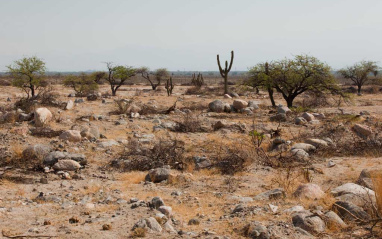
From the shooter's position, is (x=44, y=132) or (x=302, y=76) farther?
(x=302, y=76)

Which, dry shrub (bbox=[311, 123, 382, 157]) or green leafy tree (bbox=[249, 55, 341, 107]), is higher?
green leafy tree (bbox=[249, 55, 341, 107])

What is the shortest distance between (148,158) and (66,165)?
181 centimetres

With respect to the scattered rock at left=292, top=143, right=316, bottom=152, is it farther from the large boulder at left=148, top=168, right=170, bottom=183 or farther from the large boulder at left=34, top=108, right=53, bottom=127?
the large boulder at left=34, top=108, right=53, bottom=127

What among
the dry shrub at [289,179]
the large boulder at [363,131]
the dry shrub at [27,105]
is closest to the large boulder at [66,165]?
the dry shrub at [289,179]

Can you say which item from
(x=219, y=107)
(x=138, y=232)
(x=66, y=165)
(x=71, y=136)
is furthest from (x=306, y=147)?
(x=219, y=107)

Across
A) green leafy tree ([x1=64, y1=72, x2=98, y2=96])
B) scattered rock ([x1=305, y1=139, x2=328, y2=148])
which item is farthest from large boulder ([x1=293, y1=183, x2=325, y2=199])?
green leafy tree ([x1=64, y1=72, x2=98, y2=96])

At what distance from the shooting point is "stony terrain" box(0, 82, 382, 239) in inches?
168

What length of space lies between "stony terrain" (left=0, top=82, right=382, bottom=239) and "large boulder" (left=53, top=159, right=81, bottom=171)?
2cm

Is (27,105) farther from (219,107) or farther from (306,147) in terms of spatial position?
(306,147)

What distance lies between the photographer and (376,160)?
7.77 metres

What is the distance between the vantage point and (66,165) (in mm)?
7312

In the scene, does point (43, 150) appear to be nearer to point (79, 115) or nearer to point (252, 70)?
point (79, 115)

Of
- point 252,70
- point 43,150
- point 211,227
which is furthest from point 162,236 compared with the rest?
point 252,70

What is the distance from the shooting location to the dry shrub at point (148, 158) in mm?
7715
